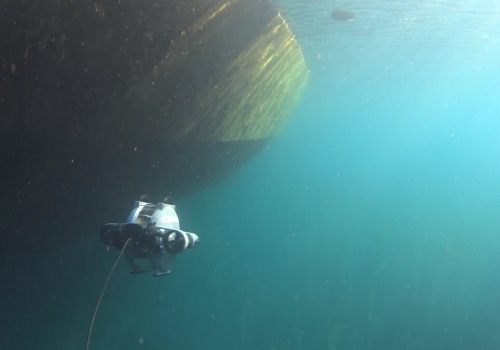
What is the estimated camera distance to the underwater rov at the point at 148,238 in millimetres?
4375

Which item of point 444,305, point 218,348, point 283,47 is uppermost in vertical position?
point 283,47

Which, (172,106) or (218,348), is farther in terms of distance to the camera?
(218,348)

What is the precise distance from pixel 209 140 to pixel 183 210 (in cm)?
715

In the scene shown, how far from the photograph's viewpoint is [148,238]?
4.37 meters

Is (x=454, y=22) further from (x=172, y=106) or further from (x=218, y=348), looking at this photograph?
(x=218, y=348)

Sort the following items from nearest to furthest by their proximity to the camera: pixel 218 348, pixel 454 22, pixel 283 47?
pixel 283 47
pixel 454 22
pixel 218 348

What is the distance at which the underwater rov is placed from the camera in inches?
172

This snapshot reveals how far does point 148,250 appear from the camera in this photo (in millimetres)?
4469

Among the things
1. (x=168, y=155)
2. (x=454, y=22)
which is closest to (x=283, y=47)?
(x=168, y=155)

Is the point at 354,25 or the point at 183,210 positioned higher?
the point at 354,25

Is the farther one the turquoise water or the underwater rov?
the turquoise water

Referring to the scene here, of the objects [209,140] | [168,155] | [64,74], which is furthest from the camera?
[209,140]

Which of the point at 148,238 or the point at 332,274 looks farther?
the point at 332,274

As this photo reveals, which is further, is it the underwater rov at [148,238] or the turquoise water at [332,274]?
the turquoise water at [332,274]
